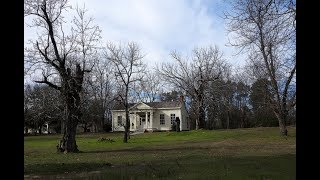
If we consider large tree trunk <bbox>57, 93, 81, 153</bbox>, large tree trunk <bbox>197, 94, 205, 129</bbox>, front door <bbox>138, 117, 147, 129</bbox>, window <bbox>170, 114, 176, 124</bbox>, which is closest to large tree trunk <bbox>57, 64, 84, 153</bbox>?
large tree trunk <bbox>57, 93, 81, 153</bbox>

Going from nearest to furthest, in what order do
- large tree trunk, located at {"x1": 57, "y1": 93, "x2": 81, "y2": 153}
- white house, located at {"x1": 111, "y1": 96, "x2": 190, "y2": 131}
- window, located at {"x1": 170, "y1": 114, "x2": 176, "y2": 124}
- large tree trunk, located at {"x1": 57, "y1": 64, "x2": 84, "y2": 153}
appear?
large tree trunk, located at {"x1": 57, "y1": 64, "x2": 84, "y2": 153}, large tree trunk, located at {"x1": 57, "y1": 93, "x2": 81, "y2": 153}, white house, located at {"x1": 111, "y1": 96, "x2": 190, "y2": 131}, window, located at {"x1": 170, "y1": 114, "x2": 176, "y2": 124}

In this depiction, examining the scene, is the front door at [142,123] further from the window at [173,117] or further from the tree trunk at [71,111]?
the tree trunk at [71,111]

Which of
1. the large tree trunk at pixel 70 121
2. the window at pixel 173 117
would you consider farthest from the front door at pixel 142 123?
the large tree trunk at pixel 70 121

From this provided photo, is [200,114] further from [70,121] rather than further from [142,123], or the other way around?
[70,121]

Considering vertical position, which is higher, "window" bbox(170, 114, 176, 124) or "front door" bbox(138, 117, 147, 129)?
"window" bbox(170, 114, 176, 124)

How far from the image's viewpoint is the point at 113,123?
69562 millimetres

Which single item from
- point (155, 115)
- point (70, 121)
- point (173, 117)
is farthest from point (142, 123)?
point (70, 121)

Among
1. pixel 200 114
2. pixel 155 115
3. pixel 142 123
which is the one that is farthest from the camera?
pixel 142 123

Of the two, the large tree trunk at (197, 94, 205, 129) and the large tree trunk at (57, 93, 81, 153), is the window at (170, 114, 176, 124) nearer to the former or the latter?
the large tree trunk at (197, 94, 205, 129)

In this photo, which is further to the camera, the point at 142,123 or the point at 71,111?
the point at 142,123

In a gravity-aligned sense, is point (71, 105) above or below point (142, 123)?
above
